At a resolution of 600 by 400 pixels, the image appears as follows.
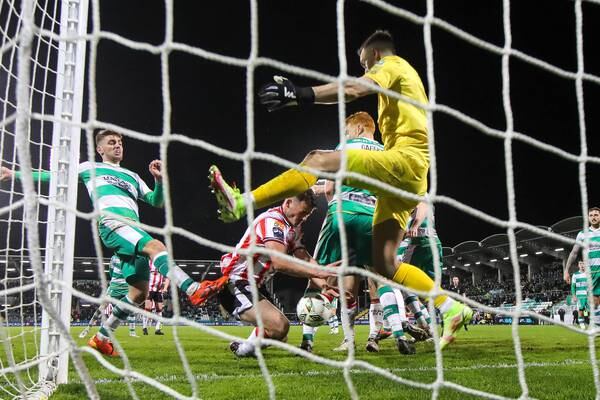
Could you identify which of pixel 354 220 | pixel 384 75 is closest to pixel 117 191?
pixel 354 220

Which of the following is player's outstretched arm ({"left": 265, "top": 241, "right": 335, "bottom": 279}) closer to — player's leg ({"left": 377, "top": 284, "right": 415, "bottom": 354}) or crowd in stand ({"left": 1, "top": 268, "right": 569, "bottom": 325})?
player's leg ({"left": 377, "top": 284, "right": 415, "bottom": 354})

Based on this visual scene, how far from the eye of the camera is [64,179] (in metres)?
3.00

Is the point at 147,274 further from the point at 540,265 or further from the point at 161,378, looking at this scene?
the point at 540,265

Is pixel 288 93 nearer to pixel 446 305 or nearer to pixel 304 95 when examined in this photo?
pixel 304 95

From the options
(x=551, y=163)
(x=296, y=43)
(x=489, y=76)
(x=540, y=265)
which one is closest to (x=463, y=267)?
(x=540, y=265)

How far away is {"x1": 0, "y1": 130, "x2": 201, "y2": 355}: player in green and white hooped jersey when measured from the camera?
4.05 metres

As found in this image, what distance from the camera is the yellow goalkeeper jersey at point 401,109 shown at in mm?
2869

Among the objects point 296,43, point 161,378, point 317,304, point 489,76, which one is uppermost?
point 296,43

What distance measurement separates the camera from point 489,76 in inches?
858

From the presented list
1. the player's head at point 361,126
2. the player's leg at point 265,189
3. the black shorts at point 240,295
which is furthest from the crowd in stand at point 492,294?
the player's leg at point 265,189

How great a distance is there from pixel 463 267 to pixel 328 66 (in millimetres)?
19690

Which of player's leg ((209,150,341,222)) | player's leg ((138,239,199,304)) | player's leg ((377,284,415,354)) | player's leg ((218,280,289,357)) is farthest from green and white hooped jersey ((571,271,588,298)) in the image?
player's leg ((209,150,341,222))

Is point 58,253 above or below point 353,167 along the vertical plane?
below

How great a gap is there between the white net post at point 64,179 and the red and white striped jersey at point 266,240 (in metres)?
1.46
